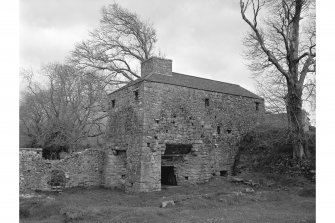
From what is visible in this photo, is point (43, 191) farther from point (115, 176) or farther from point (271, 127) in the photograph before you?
point (271, 127)

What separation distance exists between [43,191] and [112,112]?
5868 millimetres

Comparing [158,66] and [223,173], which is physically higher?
[158,66]

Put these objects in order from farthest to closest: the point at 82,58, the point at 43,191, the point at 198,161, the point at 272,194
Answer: the point at 82,58 < the point at 198,161 < the point at 43,191 < the point at 272,194

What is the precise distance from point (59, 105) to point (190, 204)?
17.2 meters

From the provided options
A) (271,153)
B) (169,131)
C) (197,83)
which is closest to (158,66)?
(197,83)

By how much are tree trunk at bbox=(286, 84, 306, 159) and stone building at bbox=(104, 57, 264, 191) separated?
374cm

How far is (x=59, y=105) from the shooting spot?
2570 cm

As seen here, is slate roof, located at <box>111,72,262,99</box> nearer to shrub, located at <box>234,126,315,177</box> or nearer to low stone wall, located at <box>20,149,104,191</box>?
shrub, located at <box>234,126,315,177</box>

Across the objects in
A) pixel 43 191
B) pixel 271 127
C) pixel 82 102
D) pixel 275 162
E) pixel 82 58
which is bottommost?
pixel 43 191

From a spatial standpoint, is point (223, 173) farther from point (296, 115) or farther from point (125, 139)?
point (125, 139)

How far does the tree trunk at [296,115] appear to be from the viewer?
15938 millimetres

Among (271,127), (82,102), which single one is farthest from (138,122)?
(82,102)

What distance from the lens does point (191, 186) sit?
16375 millimetres

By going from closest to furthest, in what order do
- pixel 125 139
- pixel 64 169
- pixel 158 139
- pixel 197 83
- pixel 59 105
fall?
pixel 158 139, pixel 64 169, pixel 125 139, pixel 197 83, pixel 59 105
